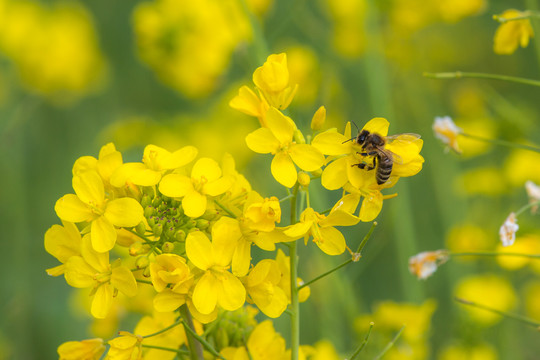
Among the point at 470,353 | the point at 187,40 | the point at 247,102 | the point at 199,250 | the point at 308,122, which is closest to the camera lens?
the point at 199,250

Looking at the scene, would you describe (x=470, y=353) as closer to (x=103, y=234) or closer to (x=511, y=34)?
(x=511, y=34)

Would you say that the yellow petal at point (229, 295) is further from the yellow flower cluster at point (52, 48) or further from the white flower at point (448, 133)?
the yellow flower cluster at point (52, 48)

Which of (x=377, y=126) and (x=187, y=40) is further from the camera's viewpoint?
(x=187, y=40)

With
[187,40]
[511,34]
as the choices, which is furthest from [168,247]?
[187,40]

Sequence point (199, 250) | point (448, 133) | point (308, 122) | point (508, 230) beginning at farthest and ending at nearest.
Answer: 1. point (308, 122)
2. point (448, 133)
3. point (508, 230)
4. point (199, 250)

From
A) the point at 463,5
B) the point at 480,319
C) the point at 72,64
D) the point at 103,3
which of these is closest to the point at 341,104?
the point at 463,5

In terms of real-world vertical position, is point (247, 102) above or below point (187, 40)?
below
